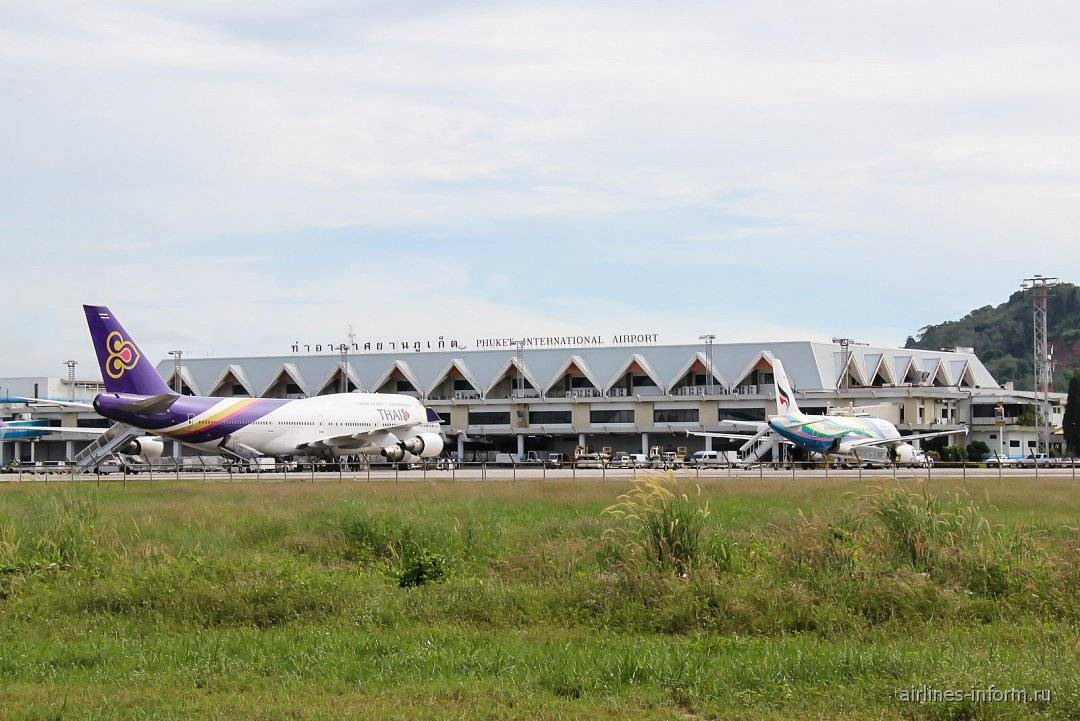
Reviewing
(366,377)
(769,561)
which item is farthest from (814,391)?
(769,561)

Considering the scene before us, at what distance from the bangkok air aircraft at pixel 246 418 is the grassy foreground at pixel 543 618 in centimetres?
4403

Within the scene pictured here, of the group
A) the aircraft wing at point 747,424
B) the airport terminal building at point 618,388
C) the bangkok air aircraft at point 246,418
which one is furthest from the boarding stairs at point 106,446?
the aircraft wing at point 747,424

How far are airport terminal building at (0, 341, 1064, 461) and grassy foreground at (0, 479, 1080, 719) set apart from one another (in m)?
75.2

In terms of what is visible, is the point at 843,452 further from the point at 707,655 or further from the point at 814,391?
the point at 707,655

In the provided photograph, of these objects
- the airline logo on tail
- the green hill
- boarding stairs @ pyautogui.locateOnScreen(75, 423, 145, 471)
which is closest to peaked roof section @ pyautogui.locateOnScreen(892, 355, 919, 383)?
boarding stairs @ pyautogui.locateOnScreen(75, 423, 145, 471)

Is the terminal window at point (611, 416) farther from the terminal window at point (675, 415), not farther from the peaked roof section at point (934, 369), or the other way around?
the peaked roof section at point (934, 369)

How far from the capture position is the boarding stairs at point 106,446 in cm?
7962

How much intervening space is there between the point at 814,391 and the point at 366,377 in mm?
38712

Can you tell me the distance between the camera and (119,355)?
67562mm

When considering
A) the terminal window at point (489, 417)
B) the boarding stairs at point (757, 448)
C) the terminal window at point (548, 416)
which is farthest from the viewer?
the terminal window at point (489, 417)

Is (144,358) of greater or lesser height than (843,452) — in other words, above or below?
above

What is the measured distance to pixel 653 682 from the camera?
1258cm

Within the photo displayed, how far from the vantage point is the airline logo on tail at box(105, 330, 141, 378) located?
67125mm

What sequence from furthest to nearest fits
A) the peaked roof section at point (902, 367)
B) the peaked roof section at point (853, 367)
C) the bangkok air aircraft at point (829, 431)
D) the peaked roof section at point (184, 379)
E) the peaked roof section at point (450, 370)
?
the peaked roof section at point (184, 379), the peaked roof section at point (450, 370), the peaked roof section at point (902, 367), the peaked roof section at point (853, 367), the bangkok air aircraft at point (829, 431)
